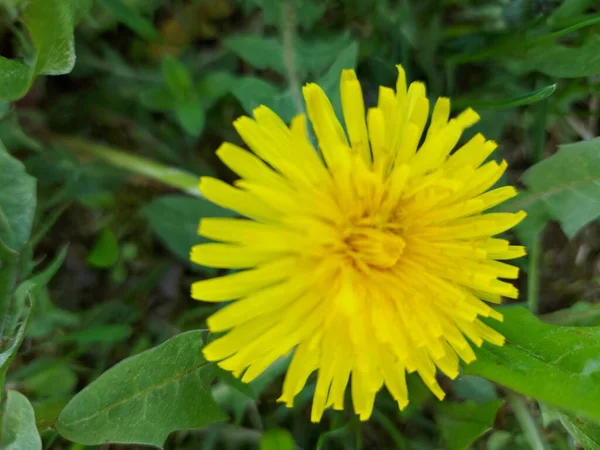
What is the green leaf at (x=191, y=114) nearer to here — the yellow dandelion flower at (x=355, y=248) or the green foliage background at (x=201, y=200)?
the green foliage background at (x=201, y=200)

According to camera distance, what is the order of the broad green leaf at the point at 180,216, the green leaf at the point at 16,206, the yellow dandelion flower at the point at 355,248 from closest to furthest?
the yellow dandelion flower at the point at 355,248, the green leaf at the point at 16,206, the broad green leaf at the point at 180,216

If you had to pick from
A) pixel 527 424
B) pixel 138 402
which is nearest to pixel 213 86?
pixel 138 402

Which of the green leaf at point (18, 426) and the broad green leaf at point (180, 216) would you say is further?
the broad green leaf at point (180, 216)

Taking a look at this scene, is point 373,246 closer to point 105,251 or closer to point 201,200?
point 201,200

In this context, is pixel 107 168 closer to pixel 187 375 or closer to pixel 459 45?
pixel 187 375

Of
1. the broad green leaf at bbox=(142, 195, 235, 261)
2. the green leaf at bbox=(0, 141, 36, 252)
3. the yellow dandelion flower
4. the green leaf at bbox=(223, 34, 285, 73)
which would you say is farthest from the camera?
the broad green leaf at bbox=(142, 195, 235, 261)

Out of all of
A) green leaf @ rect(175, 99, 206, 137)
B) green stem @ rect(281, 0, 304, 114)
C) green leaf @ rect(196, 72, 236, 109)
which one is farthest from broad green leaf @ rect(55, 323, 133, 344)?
green stem @ rect(281, 0, 304, 114)

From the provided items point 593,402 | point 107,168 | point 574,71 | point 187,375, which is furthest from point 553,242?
point 107,168

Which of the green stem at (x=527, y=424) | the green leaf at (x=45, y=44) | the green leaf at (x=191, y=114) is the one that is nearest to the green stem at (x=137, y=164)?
the green leaf at (x=191, y=114)

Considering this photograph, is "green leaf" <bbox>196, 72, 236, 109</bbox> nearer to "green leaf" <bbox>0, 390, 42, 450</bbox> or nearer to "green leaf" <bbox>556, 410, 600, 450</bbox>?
"green leaf" <bbox>0, 390, 42, 450</bbox>
